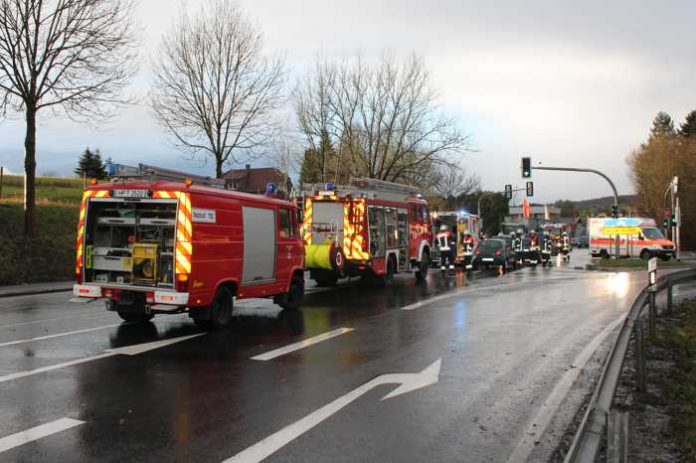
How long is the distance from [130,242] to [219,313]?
6.26ft

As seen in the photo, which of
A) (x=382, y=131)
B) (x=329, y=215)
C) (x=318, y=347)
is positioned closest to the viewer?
(x=318, y=347)

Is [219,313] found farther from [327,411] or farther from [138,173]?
[327,411]

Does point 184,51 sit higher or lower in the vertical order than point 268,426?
higher

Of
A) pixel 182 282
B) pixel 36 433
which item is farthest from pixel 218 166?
pixel 36 433

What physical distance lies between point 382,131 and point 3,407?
29.8 m

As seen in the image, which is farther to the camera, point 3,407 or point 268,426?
point 3,407

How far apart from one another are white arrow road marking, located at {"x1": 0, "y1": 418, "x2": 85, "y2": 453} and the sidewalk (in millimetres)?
13146

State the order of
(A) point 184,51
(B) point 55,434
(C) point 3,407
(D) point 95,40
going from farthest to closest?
(A) point 184,51 < (D) point 95,40 < (C) point 3,407 < (B) point 55,434

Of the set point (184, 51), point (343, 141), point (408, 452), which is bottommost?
point (408, 452)

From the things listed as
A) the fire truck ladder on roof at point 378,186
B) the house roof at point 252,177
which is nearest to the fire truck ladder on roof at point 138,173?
the fire truck ladder on roof at point 378,186

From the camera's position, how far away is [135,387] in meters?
6.54

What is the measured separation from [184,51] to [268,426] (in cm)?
2247

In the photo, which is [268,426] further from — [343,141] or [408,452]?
[343,141]

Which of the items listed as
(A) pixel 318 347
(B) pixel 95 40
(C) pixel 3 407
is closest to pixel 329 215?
(A) pixel 318 347
